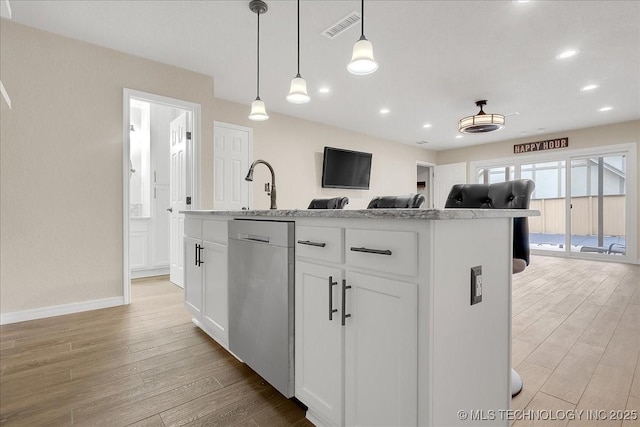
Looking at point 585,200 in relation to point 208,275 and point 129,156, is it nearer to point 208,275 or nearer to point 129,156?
point 208,275

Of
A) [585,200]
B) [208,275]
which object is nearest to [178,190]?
[208,275]

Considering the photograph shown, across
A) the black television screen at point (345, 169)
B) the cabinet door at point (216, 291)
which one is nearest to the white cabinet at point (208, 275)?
the cabinet door at point (216, 291)

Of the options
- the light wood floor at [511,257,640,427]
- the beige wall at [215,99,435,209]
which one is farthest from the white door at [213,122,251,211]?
the light wood floor at [511,257,640,427]

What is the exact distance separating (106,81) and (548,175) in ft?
26.6

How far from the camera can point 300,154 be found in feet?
18.2

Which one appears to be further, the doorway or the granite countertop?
the doorway

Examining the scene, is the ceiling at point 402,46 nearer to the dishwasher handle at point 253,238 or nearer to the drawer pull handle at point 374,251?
the dishwasher handle at point 253,238

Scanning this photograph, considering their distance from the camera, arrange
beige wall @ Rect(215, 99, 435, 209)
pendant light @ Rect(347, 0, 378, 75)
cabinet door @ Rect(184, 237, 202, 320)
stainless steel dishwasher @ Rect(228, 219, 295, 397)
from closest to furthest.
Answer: stainless steel dishwasher @ Rect(228, 219, 295, 397), pendant light @ Rect(347, 0, 378, 75), cabinet door @ Rect(184, 237, 202, 320), beige wall @ Rect(215, 99, 435, 209)

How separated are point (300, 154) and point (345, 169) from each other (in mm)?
1074

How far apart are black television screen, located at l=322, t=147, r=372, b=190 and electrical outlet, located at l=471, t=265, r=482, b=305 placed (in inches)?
192

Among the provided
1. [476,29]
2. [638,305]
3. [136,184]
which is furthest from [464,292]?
[136,184]

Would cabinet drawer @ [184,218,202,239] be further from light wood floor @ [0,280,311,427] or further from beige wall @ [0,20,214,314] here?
beige wall @ [0,20,214,314]

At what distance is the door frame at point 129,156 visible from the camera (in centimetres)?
309

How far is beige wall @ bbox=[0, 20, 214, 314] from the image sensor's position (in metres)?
2.61
